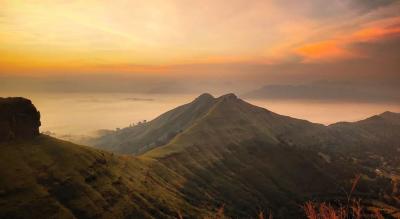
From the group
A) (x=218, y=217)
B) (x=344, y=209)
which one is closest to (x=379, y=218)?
(x=344, y=209)

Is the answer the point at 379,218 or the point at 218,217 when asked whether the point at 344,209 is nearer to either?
the point at 379,218

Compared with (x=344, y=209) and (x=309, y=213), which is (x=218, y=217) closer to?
(x=309, y=213)

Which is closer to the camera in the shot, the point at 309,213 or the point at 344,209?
the point at 309,213

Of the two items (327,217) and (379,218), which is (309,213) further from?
(379,218)

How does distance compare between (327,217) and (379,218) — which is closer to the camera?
(379,218)

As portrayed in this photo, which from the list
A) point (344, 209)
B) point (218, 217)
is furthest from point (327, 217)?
point (218, 217)

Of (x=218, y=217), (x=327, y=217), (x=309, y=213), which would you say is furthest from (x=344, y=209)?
(x=218, y=217)
